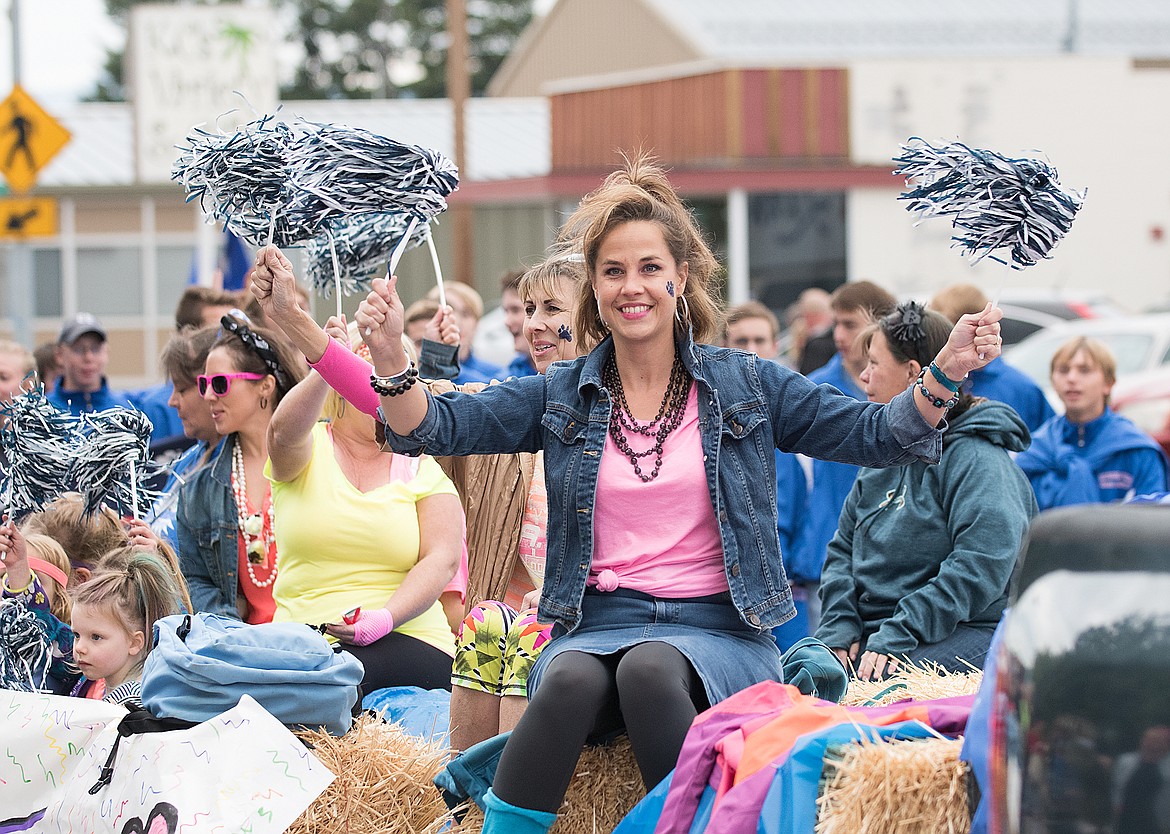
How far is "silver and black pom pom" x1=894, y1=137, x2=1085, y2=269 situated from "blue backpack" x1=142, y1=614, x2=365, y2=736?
2045mm

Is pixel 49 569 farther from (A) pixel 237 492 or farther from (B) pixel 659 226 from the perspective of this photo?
(B) pixel 659 226

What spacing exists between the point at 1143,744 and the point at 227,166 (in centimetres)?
280

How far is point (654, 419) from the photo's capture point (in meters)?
3.74

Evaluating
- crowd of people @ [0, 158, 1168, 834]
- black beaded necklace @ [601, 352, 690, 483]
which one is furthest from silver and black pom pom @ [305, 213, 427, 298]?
black beaded necklace @ [601, 352, 690, 483]

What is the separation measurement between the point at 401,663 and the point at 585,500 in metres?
1.47

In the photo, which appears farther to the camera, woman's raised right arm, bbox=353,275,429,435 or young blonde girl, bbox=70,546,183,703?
young blonde girl, bbox=70,546,183,703

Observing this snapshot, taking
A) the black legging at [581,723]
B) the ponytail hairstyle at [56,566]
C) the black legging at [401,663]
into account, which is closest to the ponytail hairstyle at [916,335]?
the black legging at [401,663]

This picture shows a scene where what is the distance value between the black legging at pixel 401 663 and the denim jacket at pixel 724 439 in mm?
1256

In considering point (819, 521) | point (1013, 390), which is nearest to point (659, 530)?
point (819, 521)

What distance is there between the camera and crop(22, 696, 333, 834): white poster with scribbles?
3764 millimetres

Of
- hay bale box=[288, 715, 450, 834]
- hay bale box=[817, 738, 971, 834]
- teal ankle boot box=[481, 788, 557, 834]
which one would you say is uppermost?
hay bale box=[817, 738, 971, 834]

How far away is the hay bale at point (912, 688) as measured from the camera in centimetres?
389

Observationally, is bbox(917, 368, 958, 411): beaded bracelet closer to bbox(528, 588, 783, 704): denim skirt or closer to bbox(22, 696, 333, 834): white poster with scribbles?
bbox(528, 588, 783, 704): denim skirt

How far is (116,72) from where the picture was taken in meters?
55.1
